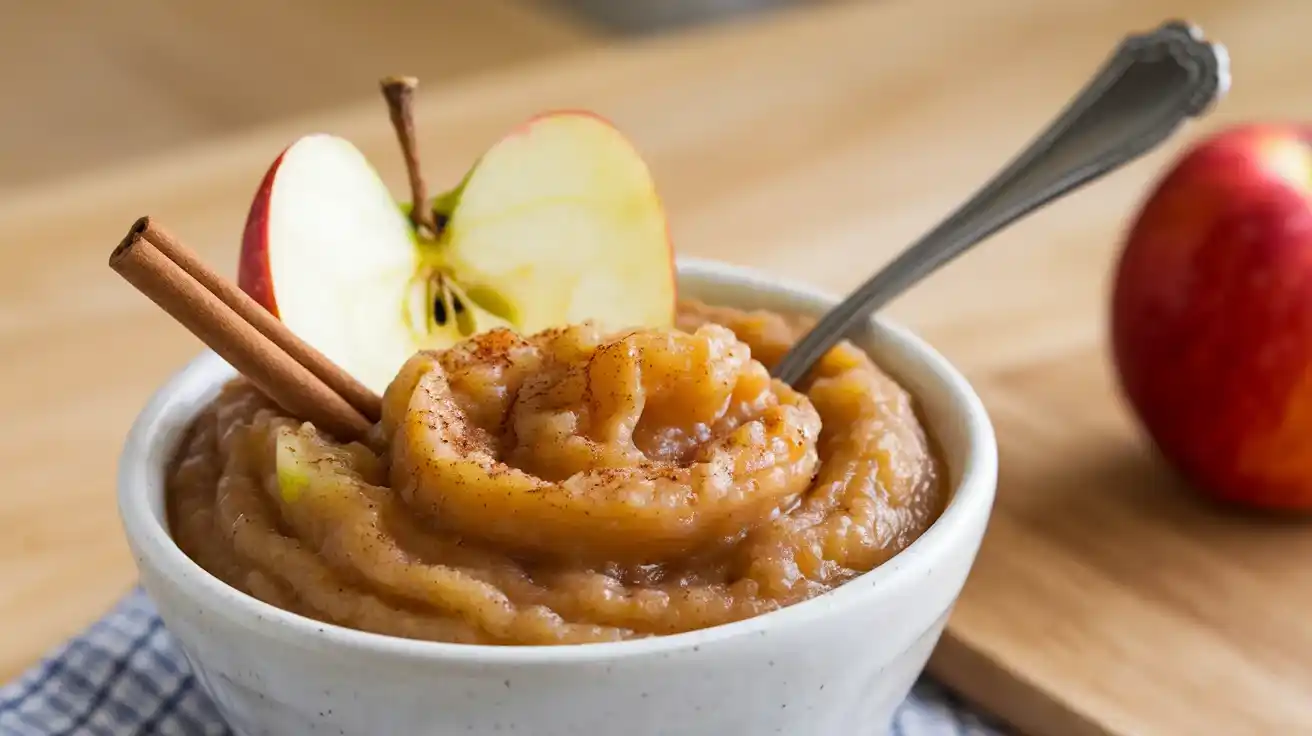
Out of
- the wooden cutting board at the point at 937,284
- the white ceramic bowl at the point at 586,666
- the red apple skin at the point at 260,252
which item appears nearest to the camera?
the white ceramic bowl at the point at 586,666

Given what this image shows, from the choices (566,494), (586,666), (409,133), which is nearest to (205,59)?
(409,133)

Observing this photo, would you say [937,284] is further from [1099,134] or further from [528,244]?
[528,244]

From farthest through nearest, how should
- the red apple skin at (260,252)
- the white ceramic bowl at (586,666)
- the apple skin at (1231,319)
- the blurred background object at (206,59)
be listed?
the blurred background object at (206,59) < the apple skin at (1231,319) < the red apple skin at (260,252) < the white ceramic bowl at (586,666)

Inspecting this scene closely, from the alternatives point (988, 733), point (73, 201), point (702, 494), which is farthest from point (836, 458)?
point (73, 201)

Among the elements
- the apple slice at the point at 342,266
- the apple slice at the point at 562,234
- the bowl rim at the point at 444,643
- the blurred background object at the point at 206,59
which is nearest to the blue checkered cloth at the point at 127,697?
the bowl rim at the point at 444,643

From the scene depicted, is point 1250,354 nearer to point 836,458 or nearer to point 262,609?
point 836,458

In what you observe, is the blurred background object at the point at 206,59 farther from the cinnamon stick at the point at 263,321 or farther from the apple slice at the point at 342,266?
the cinnamon stick at the point at 263,321

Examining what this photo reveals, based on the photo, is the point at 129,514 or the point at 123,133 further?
the point at 123,133
